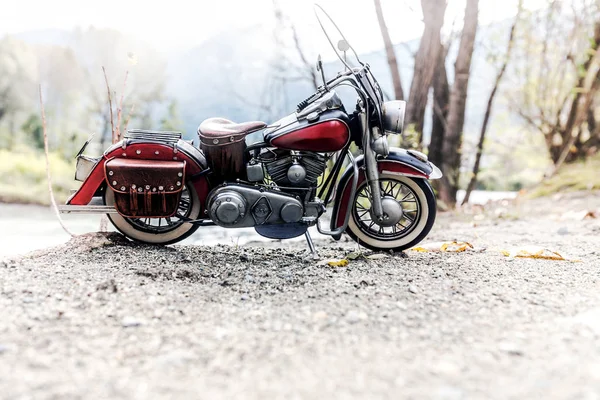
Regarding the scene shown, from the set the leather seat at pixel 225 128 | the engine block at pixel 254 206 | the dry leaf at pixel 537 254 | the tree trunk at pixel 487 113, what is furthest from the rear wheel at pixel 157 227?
the tree trunk at pixel 487 113

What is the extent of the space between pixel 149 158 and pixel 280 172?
791 mm

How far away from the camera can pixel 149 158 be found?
9.72 feet

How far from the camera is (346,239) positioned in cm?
429

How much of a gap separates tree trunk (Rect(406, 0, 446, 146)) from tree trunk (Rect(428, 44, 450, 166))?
1.46 ft

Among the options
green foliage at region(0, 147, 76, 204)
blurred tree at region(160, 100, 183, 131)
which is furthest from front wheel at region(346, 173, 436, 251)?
blurred tree at region(160, 100, 183, 131)

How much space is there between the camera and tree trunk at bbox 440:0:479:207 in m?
6.21

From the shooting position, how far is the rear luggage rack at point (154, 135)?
3.02 m

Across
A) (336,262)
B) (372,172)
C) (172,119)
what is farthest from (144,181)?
(172,119)

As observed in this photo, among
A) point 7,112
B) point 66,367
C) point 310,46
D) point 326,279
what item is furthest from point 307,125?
point 7,112

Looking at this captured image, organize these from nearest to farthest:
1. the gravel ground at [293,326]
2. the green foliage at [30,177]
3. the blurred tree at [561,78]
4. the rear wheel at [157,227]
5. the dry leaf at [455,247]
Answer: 1. the gravel ground at [293,326]
2. the rear wheel at [157,227]
3. the dry leaf at [455,247]
4. the blurred tree at [561,78]
5. the green foliage at [30,177]

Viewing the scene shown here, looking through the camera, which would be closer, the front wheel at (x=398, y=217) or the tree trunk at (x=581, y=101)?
the front wheel at (x=398, y=217)

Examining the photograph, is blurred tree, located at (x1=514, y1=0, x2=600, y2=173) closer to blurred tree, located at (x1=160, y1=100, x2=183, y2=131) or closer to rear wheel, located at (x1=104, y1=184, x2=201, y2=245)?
rear wheel, located at (x1=104, y1=184, x2=201, y2=245)

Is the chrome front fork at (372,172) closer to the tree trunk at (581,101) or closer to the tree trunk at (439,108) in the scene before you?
the tree trunk at (439,108)

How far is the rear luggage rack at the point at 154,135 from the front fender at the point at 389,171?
1073 mm
